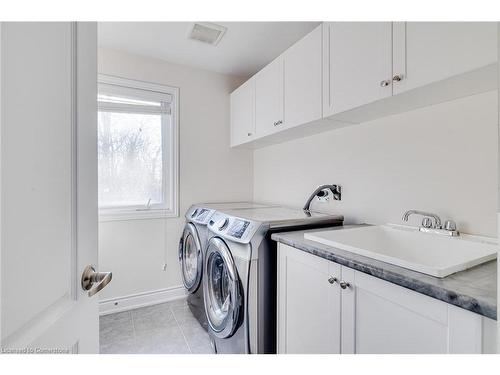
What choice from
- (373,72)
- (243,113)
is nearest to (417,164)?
(373,72)

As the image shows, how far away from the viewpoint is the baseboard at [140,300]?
7.42ft

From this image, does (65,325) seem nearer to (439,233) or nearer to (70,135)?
(70,135)

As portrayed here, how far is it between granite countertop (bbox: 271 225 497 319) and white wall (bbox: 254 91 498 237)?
1.34 ft

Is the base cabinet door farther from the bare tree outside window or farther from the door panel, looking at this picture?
the bare tree outside window

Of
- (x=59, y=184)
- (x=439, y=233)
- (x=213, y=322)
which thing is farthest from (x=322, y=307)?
(x=59, y=184)

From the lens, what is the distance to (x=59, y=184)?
0.57 metres

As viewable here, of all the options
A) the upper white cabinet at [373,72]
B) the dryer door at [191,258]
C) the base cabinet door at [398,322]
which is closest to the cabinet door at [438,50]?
the upper white cabinet at [373,72]

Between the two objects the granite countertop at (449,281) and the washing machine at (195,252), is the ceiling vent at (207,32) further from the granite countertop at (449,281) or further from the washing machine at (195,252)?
the granite countertop at (449,281)

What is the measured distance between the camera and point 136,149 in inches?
94.8

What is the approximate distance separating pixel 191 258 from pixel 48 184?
186cm

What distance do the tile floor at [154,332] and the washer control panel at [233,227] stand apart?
89 centimetres
